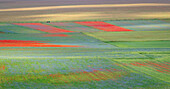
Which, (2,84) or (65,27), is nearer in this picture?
(2,84)

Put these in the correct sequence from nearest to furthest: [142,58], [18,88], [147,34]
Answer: [18,88], [142,58], [147,34]

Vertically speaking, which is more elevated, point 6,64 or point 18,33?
point 6,64

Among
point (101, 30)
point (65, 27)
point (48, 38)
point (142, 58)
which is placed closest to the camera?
point (142, 58)

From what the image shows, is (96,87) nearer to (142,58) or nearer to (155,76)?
(155,76)

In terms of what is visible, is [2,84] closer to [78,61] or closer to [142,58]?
[78,61]

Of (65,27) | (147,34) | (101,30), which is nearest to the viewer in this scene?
(147,34)

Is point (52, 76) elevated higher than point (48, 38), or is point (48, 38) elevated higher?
point (52, 76)

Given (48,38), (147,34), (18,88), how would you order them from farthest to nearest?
(147,34) → (48,38) → (18,88)

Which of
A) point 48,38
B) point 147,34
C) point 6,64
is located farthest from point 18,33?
point 6,64

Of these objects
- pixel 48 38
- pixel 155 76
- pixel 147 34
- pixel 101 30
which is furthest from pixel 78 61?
pixel 101 30
